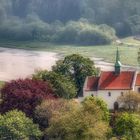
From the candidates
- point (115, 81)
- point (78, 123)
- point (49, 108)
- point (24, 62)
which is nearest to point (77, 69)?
point (115, 81)

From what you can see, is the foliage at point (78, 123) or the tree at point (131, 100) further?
the tree at point (131, 100)

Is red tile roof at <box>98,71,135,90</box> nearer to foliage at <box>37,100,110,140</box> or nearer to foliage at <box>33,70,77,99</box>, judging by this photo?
foliage at <box>33,70,77,99</box>

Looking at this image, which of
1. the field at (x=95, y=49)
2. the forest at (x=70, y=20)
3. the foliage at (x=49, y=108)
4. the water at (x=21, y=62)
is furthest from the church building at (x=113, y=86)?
the forest at (x=70, y=20)

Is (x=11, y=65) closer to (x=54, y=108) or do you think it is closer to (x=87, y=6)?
(x=54, y=108)

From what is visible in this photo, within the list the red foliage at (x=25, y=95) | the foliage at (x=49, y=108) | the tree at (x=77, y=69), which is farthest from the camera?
the tree at (x=77, y=69)

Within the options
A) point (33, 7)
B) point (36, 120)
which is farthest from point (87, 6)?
point (36, 120)

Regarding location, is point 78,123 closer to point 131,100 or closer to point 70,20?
point 131,100

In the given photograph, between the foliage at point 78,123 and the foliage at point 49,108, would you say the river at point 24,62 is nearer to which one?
the foliage at point 49,108
